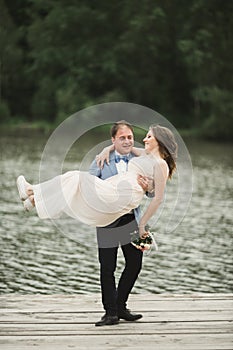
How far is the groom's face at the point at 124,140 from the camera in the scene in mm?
5090

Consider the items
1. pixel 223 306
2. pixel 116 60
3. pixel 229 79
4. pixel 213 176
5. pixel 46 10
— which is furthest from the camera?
pixel 46 10

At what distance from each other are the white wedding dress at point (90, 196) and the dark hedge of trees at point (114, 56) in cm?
2973

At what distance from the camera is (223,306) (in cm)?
580

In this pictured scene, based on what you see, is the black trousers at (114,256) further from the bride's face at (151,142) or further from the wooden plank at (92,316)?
the bride's face at (151,142)

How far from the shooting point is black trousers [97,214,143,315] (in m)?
5.11

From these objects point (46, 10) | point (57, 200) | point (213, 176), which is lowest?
point (213, 176)

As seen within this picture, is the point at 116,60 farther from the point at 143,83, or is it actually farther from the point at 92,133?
the point at 92,133

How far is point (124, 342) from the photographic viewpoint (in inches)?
195

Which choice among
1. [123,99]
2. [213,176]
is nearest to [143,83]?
[123,99]

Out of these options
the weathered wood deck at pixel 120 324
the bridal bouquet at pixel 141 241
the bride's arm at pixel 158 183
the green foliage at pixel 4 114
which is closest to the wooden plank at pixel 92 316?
the weathered wood deck at pixel 120 324

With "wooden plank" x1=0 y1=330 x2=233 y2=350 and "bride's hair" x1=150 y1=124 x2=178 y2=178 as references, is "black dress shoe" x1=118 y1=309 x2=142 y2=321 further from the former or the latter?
"bride's hair" x1=150 y1=124 x2=178 y2=178

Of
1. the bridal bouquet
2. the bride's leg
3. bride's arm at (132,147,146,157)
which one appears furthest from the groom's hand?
the bride's leg

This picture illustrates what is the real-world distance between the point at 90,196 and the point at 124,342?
0.82 meters

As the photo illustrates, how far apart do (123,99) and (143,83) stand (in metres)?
1.87
